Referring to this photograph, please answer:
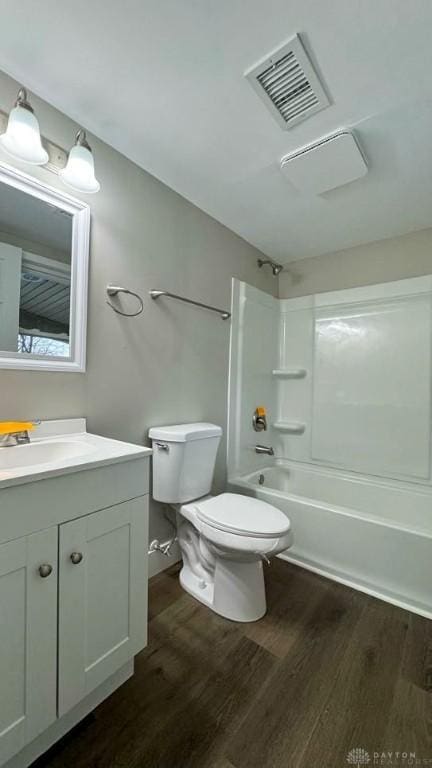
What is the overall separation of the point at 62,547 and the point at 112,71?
1.59 meters

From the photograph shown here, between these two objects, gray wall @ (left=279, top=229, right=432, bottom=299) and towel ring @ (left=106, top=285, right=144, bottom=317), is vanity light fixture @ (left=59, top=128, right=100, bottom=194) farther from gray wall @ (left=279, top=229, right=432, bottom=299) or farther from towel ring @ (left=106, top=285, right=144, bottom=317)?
gray wall @ (left=279, top=229, right=432, bottom=299)

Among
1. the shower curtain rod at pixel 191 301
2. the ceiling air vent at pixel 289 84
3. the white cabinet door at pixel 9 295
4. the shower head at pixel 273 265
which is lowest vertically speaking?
the white cabinet door at pixel 9 295

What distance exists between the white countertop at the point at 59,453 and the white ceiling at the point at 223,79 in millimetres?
1290

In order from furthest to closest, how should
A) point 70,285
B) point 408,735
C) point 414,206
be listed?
point 414,206
point 70,285
point 408,735

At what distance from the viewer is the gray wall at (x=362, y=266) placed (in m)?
2.06

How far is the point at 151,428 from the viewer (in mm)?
1586

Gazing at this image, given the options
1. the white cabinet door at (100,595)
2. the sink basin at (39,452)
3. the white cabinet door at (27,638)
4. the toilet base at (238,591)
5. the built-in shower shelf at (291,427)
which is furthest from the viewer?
the built-in shower shelf at (291,427)

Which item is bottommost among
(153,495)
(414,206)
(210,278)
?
(153,495)

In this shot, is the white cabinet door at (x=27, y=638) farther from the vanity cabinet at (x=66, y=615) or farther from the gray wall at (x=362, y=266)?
the gray wall at (x=362, y=266)

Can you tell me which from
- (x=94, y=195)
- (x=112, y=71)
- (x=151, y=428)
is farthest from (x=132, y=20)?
(x=151, y=428)

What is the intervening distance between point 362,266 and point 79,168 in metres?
1.95

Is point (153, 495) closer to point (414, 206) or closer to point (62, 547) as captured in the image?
point (62, 547)

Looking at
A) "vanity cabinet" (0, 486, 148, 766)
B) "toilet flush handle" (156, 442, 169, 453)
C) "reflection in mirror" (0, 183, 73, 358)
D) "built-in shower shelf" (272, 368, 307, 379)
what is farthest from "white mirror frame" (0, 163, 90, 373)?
"built-in shower shelf" (272, 368, 307, 379)

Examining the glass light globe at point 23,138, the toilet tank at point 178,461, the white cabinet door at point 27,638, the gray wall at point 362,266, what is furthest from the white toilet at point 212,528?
the gray wall at point 362,266
